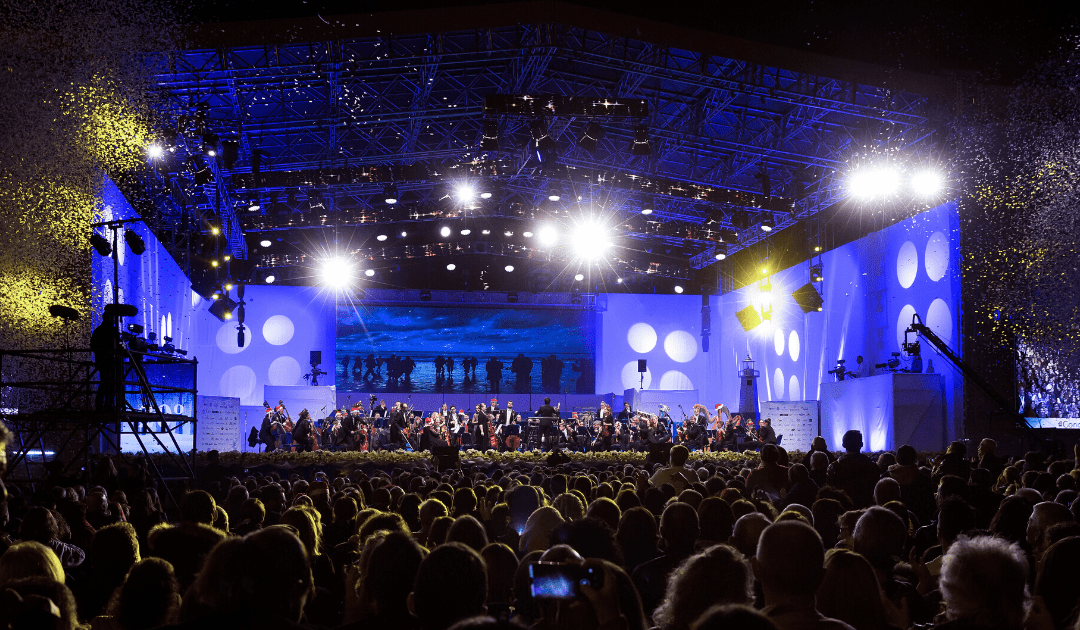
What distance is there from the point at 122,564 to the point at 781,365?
26440mm

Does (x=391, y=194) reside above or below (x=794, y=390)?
above

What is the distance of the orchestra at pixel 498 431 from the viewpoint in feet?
76.7

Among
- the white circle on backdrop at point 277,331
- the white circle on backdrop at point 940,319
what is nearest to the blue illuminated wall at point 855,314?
the white circle on backdrop at point 940,319

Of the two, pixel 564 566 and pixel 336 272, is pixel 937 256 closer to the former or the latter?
pixel 336 272

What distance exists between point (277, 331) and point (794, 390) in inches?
695

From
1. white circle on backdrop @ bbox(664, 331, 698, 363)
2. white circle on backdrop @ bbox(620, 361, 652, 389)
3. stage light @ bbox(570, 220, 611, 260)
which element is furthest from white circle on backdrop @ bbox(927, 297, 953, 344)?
white circle on backdrop @ bbox(620, 361, 652, 389)

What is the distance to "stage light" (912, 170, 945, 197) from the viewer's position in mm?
19062

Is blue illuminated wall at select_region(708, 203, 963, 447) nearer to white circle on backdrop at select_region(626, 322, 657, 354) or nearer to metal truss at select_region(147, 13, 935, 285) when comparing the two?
metal truss at select_region(147, 13, 935, 285)

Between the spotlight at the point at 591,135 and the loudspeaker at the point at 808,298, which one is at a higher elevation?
the spotlight at the point at 591,135

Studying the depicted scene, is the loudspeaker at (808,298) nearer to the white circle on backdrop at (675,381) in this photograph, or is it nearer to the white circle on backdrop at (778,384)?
the white circle on backdrop at (778,384)

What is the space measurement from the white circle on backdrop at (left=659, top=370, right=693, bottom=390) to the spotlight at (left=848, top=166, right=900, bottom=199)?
537 inches

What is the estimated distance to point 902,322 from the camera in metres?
21.2

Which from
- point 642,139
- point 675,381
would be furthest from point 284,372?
point 642,139

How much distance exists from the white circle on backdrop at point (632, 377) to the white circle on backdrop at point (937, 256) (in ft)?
47.4
